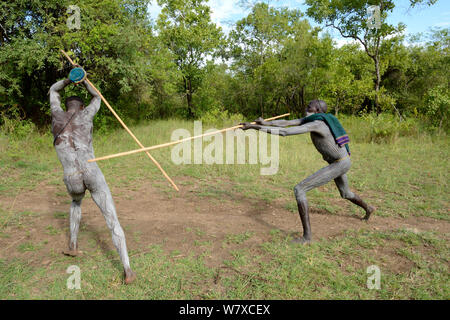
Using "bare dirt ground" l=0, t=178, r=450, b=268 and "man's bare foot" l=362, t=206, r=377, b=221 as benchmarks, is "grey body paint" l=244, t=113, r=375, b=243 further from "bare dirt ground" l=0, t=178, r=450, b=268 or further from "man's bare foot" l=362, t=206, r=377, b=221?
"man's bare foot" l=362, t=206, r=377, b=221

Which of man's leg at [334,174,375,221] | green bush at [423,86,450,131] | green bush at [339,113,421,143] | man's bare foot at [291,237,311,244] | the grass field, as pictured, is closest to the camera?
the grass field

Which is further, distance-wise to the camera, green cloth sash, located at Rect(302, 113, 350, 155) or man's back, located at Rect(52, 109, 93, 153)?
green cloth sash, located at Rect(302, 113, 350, 155)

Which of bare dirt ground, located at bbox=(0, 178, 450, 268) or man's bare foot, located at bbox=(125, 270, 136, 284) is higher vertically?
man's bare foot, located at bbox=(125, 270, 136, 284)

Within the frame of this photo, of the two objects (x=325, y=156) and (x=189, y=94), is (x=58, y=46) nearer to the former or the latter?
(x=189, y=94)

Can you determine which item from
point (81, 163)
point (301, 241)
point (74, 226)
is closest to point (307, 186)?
point (301, 241)

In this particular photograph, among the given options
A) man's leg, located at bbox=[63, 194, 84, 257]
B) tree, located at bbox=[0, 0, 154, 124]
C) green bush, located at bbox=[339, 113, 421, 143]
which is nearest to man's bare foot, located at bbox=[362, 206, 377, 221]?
man's leg, located at bbox=[63, 194, 84, 257]

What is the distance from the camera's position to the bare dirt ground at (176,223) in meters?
4.06

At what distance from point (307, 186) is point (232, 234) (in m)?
1.31

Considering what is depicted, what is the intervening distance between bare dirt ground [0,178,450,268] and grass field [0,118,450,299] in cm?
2

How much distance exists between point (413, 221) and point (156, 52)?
1241 cm

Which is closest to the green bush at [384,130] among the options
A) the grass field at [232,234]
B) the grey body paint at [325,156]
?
the grass field at [232,234]

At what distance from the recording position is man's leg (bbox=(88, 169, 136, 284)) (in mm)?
3180
